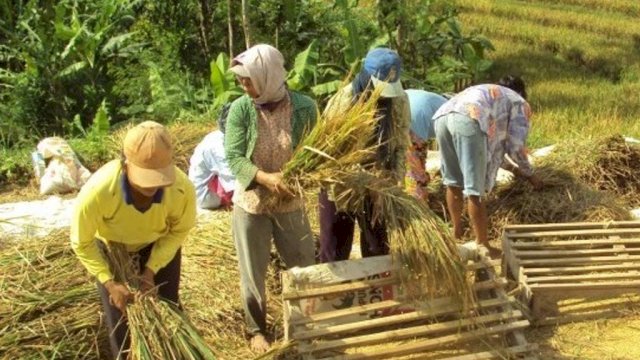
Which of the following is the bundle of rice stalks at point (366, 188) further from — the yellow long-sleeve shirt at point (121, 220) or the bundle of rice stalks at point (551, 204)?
the bundle of rice stalks at point (551, 204)

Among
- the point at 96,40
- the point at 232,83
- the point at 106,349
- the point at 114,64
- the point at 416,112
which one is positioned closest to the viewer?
the point at 106,349

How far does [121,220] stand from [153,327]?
401 mm

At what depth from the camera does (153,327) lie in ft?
9.68

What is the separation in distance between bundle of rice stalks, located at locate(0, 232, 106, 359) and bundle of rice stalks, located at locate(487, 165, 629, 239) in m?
2.72

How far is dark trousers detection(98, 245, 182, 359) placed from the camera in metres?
3.09

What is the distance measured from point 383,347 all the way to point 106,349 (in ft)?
4.16

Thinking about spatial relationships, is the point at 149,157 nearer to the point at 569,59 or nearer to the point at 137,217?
the point at 137,217

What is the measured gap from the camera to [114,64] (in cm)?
900

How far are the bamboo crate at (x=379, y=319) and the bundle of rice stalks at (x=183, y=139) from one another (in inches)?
106

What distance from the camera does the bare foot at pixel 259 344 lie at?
3.85m

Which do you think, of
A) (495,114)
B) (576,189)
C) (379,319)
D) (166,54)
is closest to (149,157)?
(379,319)

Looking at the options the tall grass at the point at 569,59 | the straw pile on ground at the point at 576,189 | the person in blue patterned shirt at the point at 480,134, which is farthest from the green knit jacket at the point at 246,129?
the tall grass at the point at 569,59

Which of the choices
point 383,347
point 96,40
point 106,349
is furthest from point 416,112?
point 96,40

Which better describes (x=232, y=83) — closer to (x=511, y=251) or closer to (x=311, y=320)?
(x=511, y=251)
